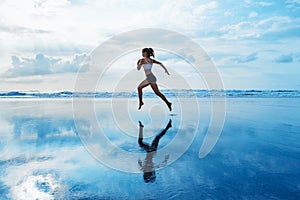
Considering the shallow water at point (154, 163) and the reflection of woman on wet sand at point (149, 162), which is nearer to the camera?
the shallow water at point (154, 163)

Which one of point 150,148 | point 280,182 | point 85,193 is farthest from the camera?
point 150,148

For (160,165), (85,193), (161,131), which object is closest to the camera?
(85,193)

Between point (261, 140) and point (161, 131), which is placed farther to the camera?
point (161, 131)

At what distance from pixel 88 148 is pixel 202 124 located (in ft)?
14.7

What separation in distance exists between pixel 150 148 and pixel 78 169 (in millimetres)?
1807

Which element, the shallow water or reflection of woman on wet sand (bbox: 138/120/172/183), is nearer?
the shallow water

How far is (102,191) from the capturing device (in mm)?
3580

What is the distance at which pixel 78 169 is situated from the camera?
14.8 ft

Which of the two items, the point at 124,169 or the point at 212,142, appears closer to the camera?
the point at 124,169

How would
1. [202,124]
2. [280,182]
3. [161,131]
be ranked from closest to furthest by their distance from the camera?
1. [280,182]
2. [161,131]
3. [202,124]

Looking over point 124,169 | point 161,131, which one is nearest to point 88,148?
point 124,169

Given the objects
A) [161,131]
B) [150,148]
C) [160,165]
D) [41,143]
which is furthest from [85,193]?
[161,131]

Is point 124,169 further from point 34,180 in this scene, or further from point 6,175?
point 6,175

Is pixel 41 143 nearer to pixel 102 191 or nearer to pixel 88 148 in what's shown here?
pixel 88 148
